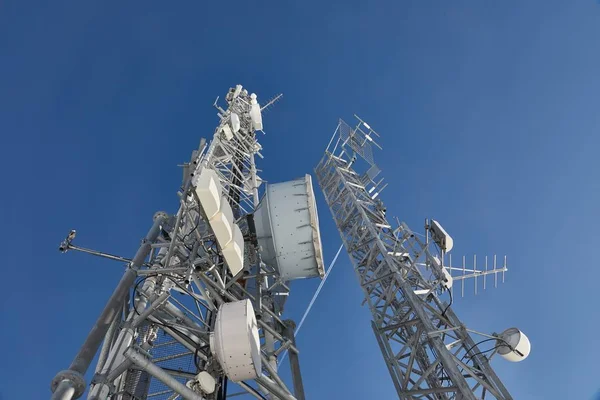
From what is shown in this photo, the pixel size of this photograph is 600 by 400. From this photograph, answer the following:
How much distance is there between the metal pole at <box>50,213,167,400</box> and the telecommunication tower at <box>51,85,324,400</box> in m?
0.01

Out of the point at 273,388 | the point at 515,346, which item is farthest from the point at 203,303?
the point at 515,346

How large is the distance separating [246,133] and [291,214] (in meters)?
7.55

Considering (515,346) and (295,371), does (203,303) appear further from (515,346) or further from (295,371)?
(515,346)

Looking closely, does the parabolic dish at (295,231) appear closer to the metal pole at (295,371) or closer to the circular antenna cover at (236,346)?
the metal pole at (295,371)

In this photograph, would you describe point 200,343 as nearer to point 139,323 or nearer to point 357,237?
point 139,323

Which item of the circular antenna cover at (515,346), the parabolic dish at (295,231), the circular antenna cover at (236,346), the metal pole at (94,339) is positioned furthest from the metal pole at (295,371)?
the circular antenna cover at (515,346)

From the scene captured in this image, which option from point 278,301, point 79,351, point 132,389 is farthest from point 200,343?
point 278,301

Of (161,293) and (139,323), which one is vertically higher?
(161,293)

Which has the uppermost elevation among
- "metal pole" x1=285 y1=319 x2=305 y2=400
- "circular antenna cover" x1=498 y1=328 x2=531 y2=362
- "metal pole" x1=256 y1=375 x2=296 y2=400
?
"circular antenna cover" x1=498 y1=328 x2=531 y2=362

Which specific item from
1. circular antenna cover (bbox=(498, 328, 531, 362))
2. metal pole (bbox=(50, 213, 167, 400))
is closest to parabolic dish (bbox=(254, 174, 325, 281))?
metal pole (bbox=(50, 213, 167, 400))

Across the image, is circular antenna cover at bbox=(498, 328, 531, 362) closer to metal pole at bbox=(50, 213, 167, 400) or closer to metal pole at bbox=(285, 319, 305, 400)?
metal pole at bbox=(285, 319, 305, 400)

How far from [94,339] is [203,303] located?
8.75ft

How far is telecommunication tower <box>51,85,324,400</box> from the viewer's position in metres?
5.57

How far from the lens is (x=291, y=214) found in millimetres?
8875
